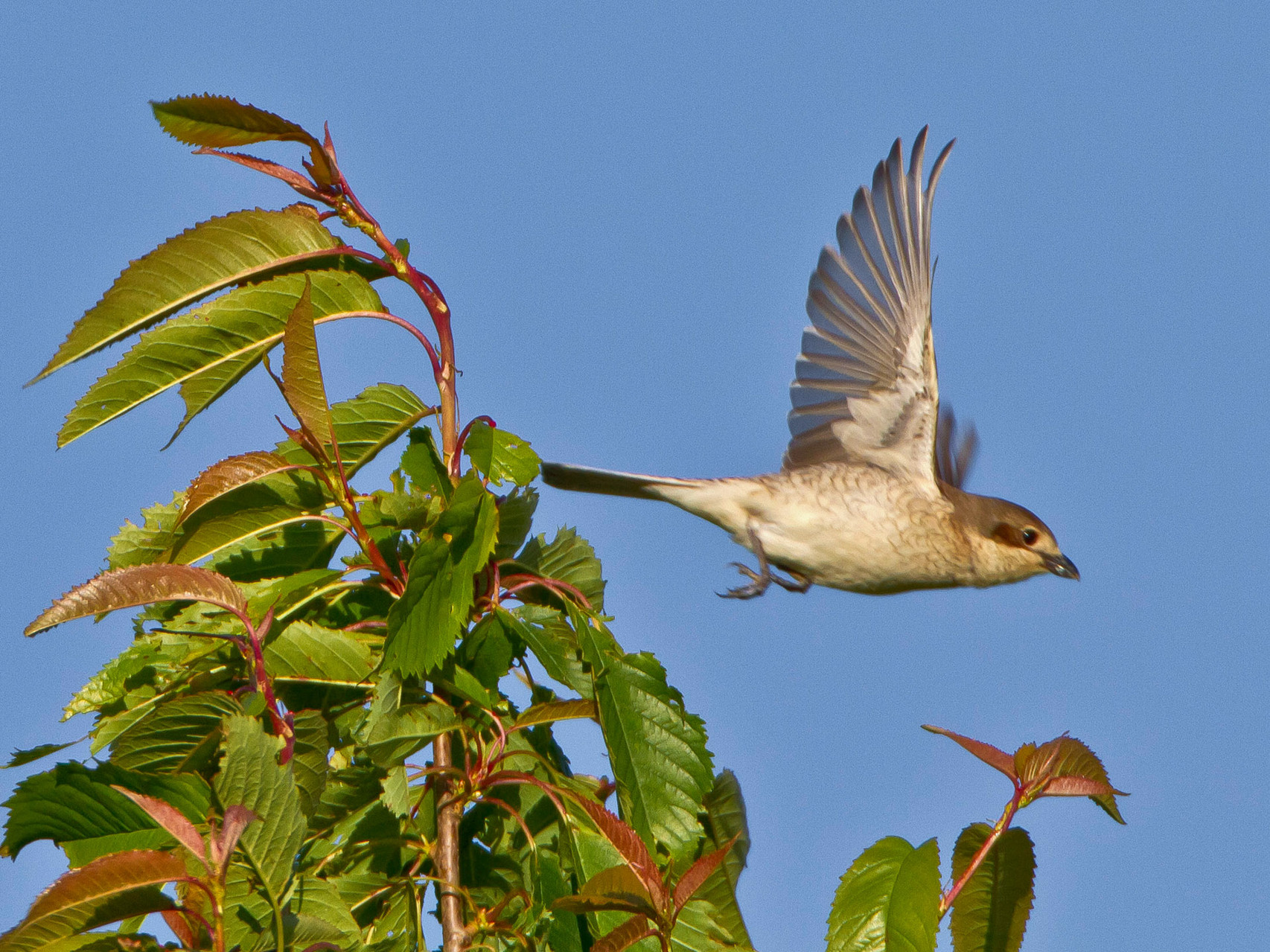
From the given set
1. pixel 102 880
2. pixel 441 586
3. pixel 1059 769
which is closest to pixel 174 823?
pixel 102 880

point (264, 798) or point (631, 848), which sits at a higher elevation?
point (264, 798)

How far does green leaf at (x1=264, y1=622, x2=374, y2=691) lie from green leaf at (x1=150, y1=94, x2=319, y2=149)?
118cm

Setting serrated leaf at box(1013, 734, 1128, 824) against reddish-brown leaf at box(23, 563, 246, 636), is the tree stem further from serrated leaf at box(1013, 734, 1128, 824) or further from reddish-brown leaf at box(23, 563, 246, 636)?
serrated leaf at box(1013, 734, 1128, 824)

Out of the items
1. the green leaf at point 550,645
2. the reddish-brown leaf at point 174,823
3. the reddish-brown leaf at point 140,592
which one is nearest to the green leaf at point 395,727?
the green leaf at point 550,645

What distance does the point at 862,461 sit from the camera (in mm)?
6375

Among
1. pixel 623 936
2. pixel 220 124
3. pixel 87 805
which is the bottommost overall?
pixel 623 936

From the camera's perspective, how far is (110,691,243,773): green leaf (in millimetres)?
2637

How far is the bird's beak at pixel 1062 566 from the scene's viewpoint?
269 inches

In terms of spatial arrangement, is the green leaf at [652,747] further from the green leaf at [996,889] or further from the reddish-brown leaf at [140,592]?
the reddish-brown leaf at [140,592]

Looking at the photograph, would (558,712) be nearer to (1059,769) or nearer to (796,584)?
(1059,769)

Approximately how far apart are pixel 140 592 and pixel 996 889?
1917mm

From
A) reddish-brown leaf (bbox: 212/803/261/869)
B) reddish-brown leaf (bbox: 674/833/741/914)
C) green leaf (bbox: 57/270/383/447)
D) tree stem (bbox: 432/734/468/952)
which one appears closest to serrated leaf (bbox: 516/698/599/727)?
tree stem (bbox: 432/734/468/952)

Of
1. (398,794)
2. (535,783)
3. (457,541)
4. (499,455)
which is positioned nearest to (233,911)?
(398,794)

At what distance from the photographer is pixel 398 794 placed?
265 cm
